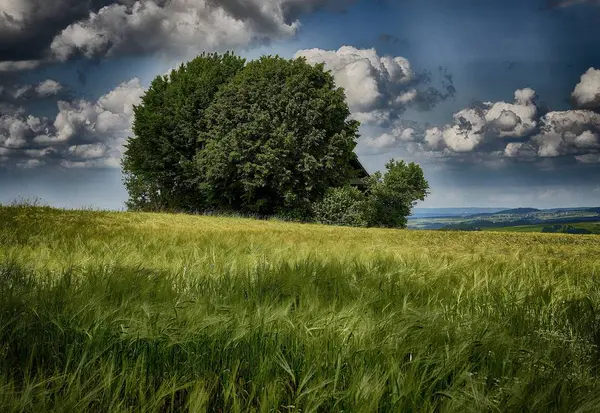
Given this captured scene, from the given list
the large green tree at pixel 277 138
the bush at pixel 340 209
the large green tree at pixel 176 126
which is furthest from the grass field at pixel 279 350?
the large green tree at pixel 176 126

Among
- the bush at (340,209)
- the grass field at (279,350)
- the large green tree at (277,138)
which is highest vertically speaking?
the large green tree at (277,138)

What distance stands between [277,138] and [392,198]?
64.9ft

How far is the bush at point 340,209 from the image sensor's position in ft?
111

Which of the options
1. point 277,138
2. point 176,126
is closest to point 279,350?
point 277,138

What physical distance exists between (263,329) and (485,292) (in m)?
2.16

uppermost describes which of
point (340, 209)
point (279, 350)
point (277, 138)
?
point (277, 138)

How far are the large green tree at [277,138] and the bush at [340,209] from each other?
5.03ft

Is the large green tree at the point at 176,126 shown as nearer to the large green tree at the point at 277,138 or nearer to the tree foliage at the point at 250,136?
the tree foliage at the point at 250,136

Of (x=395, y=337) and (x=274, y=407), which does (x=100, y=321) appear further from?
(x=395, y=337)

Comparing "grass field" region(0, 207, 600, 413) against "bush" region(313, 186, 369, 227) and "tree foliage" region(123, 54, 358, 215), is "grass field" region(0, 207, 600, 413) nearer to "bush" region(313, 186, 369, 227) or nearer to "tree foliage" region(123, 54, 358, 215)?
"bush" region(313, 186, 369, 227)

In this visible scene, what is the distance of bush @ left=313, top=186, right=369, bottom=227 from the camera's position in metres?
33.9

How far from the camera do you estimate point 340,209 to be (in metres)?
34.2

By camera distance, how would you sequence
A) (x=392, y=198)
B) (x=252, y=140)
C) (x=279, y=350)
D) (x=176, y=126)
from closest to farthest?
(x=279, y=350), (x=252, y=140), (x=176, y=126), (x=392, y=198)

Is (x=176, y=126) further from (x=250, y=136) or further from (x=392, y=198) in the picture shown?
(x=392, y=198)
